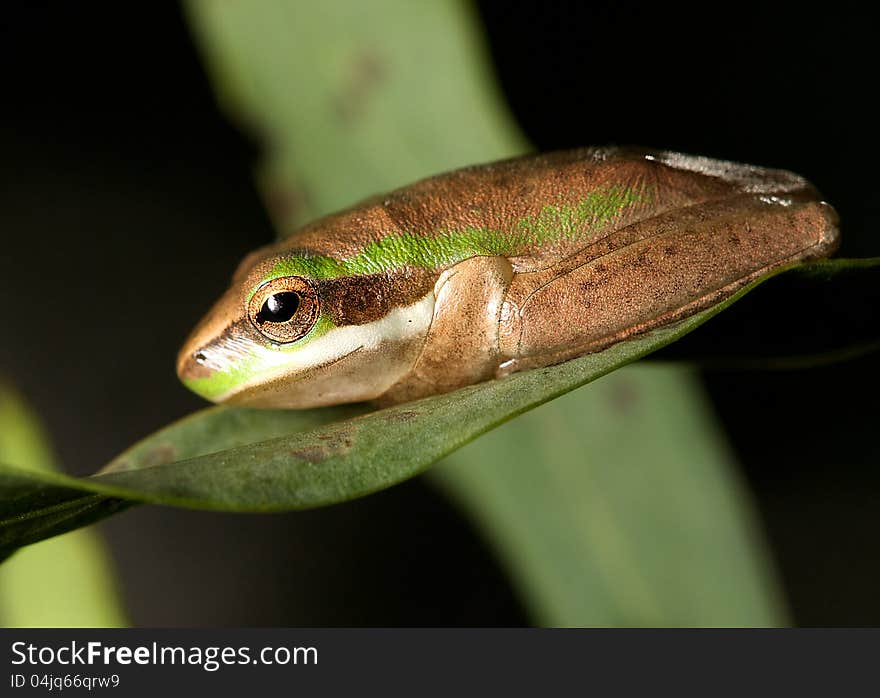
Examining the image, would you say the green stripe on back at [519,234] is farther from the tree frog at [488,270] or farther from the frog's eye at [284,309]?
the frog's eye at [284,309]

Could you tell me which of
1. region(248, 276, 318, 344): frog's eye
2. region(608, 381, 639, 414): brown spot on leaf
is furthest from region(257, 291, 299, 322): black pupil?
region(608, 381, 639, 414): brown spot on leaf

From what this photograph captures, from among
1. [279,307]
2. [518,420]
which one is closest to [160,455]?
[279,307]

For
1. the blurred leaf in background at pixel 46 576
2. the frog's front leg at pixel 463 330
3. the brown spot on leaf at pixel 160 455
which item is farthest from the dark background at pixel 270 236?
the brown spot on leaf at pixel 160 455

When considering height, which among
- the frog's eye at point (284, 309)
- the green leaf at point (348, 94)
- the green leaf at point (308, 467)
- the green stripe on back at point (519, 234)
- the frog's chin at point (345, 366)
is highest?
the green leaf at point (348, 94)

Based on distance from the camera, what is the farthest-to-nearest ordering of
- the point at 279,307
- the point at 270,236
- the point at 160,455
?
the point at 270,236 < the point at 279,307 < the point at 160,455

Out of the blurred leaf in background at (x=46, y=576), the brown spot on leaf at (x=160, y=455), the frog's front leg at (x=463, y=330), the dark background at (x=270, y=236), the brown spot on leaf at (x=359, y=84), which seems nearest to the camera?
the brown spot on leaf at (x=160, y=455)

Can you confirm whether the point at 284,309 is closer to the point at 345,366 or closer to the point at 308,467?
the point at 345,366
